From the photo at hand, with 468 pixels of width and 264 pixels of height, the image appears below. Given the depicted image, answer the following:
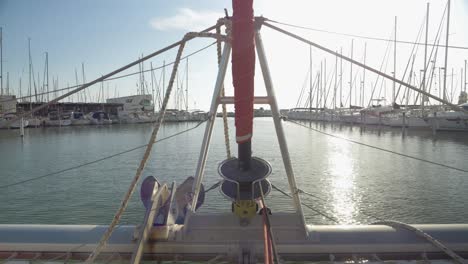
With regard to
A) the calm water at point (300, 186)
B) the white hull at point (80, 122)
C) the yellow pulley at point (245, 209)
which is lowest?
the calm water at point (300, 186)

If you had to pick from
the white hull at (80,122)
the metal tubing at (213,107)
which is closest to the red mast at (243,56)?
the metal tubing at (213,107)

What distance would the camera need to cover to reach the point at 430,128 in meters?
52.4

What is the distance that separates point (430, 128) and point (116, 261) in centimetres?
5714

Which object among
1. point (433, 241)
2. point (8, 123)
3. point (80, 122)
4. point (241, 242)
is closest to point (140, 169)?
point (241, 242)

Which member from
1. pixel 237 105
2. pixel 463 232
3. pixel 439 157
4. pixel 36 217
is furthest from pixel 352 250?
pixel 439 157

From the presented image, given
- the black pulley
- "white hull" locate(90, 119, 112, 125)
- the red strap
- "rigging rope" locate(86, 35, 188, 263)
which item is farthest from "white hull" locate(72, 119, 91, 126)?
the red strap

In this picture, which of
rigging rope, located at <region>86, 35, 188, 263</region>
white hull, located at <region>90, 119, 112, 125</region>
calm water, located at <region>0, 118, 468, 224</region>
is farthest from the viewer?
white hull, located at <region>90, 119, 112, 125</region>

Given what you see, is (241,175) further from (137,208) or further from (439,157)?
(439,157)

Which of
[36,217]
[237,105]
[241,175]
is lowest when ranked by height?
[36,217]

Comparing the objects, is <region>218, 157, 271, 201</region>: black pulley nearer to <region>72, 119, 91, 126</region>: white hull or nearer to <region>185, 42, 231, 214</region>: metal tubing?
<region>185, 42, 231, 214</region>: metal tubing

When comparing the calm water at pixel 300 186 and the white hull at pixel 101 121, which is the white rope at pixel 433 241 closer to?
the calm water at pixel 300 186

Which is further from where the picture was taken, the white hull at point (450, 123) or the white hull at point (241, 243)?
the white hull at point (450, 123)

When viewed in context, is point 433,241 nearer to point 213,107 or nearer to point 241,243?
point 241,243

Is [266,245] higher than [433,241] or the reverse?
higher
